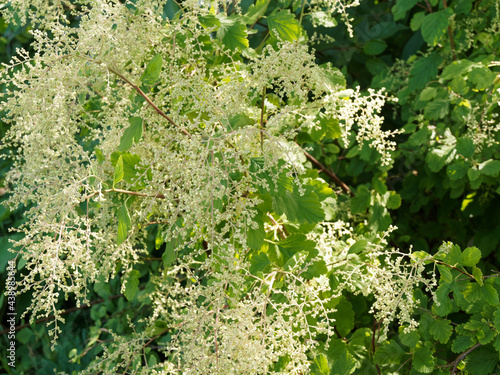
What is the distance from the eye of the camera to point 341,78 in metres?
1.83

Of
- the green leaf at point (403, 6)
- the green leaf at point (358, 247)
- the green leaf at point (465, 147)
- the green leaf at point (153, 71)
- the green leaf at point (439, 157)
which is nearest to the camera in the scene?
the green leaf at point (153, 71)

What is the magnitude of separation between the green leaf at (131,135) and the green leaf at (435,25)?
147cm

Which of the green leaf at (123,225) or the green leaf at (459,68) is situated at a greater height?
the green leaf at (459,68)

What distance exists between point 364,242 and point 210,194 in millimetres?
668

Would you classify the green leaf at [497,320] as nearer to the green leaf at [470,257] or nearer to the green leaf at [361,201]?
the green leaf at [470,257]

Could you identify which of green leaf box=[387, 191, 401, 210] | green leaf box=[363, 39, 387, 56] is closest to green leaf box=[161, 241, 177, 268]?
green leaf box=[387, 191, 401, 210]

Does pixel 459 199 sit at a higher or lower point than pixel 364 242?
lower

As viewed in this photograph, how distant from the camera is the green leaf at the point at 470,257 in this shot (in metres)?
1.39

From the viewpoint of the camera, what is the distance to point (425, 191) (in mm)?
2719

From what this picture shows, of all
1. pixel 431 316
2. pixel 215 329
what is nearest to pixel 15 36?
pixel 215 329

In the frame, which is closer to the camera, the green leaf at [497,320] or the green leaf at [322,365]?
the green leaf at [497,320]

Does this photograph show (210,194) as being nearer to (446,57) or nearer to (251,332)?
(251,332)

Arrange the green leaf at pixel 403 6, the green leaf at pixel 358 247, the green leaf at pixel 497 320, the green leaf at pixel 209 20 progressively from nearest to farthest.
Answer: the green leaf at pixel 497 320 < the green leaf at pixel 209 20 < the green leaf at pixel 358 247 < the green leaf at pixel 403 6

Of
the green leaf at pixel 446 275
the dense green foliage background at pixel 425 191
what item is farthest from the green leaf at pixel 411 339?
the green leaf at pixel 446 275
